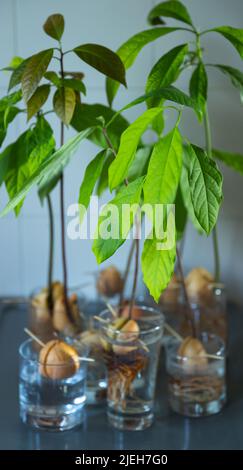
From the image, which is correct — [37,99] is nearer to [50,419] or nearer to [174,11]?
[174,11]

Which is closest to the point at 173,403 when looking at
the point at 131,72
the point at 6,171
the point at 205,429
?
the point at 205,429

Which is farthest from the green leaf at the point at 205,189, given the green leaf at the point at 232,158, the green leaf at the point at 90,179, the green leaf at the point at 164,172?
the green leaf at the point at 232,158

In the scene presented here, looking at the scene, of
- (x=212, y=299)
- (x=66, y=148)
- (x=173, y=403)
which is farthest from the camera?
(x=212, y=299)

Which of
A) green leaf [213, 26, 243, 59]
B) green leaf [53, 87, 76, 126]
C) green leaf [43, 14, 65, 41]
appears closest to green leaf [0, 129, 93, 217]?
green leaf [53, 87, 76, 126]

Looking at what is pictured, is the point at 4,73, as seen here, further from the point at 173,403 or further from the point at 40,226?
the point at 173,403

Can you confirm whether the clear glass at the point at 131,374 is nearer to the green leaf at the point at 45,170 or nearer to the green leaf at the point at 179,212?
the green leaf at the point at 179,212
